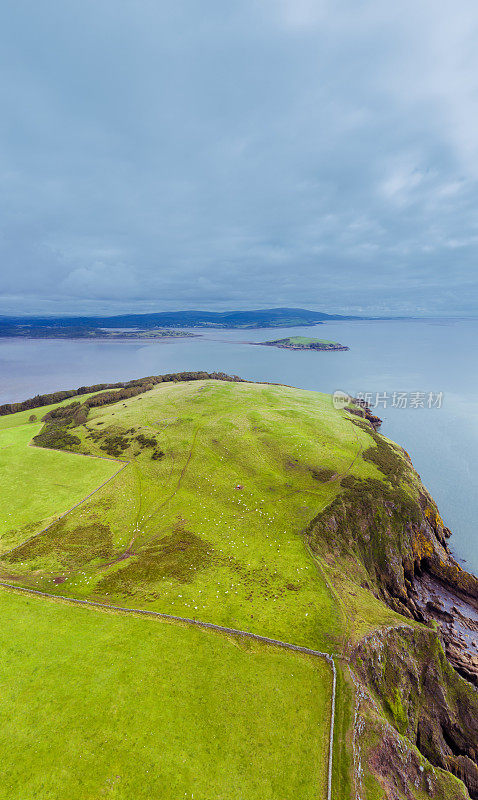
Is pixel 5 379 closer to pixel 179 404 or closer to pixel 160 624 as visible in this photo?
pixel 179 404

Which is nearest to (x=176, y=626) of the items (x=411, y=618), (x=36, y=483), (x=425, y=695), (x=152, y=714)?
(x=152, y=714)

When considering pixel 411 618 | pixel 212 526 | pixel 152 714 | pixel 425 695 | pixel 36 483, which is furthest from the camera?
pixel 36 483

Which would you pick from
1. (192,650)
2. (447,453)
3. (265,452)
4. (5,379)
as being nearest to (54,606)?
(192,650)

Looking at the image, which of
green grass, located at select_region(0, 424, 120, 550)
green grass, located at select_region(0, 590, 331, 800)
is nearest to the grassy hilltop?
green grass, located at select_region(0, 590, 331, 800)

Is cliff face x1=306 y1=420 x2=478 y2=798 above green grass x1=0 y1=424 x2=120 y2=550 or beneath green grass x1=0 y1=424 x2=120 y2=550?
beneath

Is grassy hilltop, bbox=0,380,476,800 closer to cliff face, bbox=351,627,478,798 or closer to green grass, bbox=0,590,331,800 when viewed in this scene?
green grass, bbox=0,590,331,800

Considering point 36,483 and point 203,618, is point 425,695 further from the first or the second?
point 36,483
